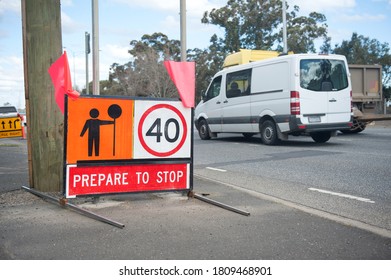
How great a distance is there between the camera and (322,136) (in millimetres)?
13312

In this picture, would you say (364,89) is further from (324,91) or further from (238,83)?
(238,83)

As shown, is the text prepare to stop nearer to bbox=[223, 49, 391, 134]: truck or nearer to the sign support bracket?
the sign support bracket

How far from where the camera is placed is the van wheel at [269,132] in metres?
12.6

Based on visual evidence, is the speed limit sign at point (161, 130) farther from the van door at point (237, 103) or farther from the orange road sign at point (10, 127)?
the van door at point (237, 103)

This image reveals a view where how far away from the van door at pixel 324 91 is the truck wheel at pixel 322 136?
907 mm

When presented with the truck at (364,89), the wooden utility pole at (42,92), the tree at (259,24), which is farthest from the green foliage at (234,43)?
the wooden utility pole at (42,92)

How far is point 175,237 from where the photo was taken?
3.88 metres

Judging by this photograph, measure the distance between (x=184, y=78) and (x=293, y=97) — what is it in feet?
23.1

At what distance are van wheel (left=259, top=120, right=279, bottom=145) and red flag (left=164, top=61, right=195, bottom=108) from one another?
24.8 feet

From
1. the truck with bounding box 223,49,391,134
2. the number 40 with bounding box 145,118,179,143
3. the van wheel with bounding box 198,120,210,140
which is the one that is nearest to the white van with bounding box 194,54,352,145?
the van wheel with bounding box 198,120,210,140

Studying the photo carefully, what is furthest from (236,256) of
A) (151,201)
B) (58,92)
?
(58,92)

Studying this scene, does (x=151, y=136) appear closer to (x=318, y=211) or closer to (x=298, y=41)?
(x=318, y=211)

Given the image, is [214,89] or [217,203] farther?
[214,89]

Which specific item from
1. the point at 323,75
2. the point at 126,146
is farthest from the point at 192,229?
the point at 323,75
